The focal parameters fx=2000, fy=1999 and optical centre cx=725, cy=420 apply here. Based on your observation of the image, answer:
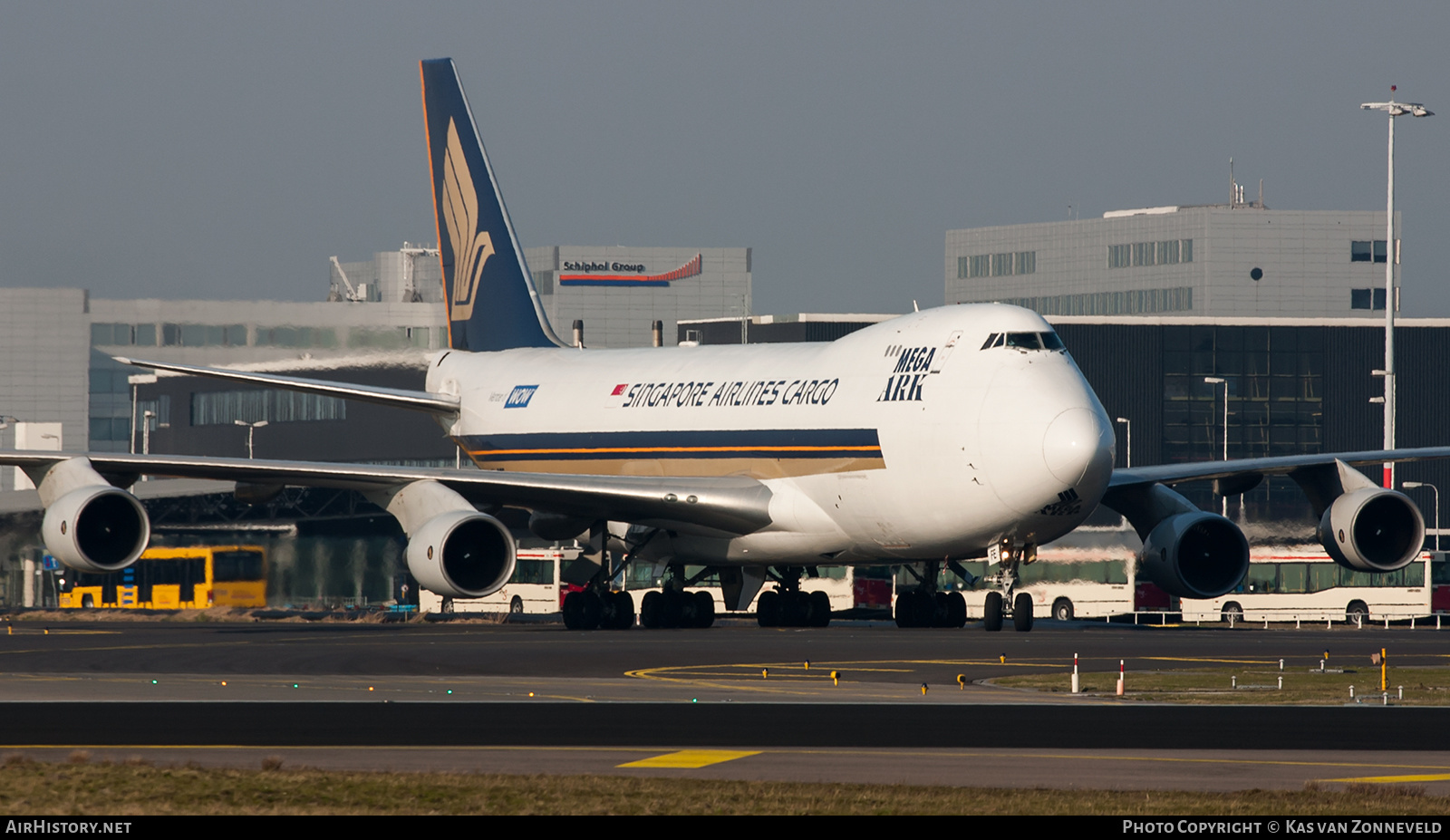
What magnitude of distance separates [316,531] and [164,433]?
42.3 m

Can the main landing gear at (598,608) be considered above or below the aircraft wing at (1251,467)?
below

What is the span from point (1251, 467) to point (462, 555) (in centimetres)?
1644

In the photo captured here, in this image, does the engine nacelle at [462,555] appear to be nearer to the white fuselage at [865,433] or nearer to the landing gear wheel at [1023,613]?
the white fuselage at [865,433]

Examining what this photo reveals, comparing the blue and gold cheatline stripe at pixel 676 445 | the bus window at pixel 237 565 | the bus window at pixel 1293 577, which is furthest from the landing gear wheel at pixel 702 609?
the bus window at pixel 1293 577

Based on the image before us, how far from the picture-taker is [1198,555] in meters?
40.3

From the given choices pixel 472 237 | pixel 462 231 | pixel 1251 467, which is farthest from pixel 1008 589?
pixel 462 231

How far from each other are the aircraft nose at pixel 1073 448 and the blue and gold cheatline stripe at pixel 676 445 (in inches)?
158

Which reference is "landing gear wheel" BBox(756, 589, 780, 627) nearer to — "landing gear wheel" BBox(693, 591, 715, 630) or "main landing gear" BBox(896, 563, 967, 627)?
"landing gear wheel" BBox(693, 591, 715, 630)

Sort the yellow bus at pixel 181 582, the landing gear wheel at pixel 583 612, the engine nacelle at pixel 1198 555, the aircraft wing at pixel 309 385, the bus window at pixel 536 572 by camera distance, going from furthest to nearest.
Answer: the bus window at pixel 536 572
the yellow bus at pixel 181 582
the aircraft wing at pixel 309 385
the landing gear wheel at pixel 583 612
the engine nacelle at pixel 1198 555

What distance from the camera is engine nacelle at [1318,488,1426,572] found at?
131 ft

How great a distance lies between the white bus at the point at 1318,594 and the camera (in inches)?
2317

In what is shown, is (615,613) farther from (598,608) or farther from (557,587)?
(557,587)

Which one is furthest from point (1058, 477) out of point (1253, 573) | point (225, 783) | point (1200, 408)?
point (1200, 408)

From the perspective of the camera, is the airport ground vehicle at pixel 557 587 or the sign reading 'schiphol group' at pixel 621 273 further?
the sign reading 'schiphol group' at pixel 621 273
